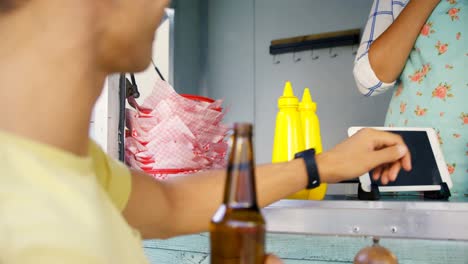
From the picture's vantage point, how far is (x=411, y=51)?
138 centimetres

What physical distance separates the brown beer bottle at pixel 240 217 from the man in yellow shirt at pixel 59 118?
103mm

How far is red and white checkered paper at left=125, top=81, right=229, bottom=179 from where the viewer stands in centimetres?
129

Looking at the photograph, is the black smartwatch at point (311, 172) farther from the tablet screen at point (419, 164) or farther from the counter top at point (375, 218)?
the tablet screen at point (419, 164)

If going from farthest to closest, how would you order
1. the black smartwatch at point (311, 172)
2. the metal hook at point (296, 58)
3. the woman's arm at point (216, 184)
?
the metal hook at point (296, 58), the black smartwatch at point (311, 172), the woman's arm at point (216, 184)

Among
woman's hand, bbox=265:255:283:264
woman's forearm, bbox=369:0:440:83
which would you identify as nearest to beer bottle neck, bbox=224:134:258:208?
woman's hand, bbox=265:255:283:264

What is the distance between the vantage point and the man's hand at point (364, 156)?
925 mm

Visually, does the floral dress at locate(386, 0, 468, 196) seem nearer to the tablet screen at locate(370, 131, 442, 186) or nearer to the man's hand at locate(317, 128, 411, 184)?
the tablet screen at locate(370, 131, 442, 186)

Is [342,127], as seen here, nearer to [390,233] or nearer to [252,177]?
[390,233]

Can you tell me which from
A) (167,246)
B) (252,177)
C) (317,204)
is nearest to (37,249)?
(252,177)

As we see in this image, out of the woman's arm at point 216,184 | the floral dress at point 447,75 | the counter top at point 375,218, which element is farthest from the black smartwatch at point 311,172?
the floral dress at point 447,75

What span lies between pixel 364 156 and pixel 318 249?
26 cm

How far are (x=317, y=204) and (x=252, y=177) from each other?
0.63m

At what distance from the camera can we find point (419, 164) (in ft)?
3.74

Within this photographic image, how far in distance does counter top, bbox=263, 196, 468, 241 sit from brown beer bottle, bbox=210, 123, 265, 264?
0.56 meters
